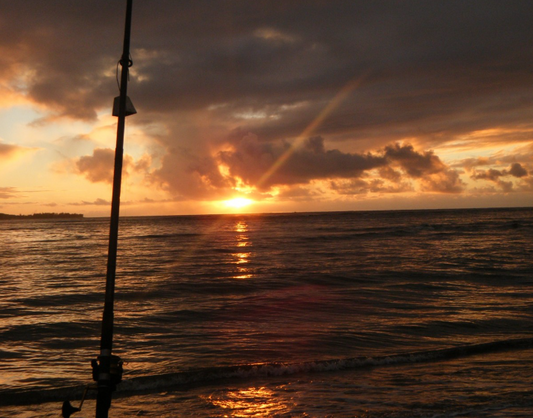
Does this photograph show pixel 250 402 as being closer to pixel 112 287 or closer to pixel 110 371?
pixel 110 371

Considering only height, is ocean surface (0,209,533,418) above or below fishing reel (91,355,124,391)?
below

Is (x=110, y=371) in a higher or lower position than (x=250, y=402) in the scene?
higher

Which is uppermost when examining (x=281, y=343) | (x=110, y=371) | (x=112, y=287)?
(x=112, y=287)

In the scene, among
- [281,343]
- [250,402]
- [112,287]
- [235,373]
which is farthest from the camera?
[281,343]

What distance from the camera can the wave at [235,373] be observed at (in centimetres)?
993

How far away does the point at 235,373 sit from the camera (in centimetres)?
1118

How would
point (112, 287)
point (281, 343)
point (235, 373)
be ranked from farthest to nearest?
1. point (281, 343)
2. point (235, 373)
3. point (112, 287)

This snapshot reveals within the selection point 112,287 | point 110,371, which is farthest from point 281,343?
point 112,287

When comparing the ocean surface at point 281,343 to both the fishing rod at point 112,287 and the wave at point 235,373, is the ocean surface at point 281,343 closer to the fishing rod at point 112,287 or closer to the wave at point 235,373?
the wave at point 235,373

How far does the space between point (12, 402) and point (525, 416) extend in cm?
936

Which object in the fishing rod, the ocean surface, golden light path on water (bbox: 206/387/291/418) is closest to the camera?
the fishing rod

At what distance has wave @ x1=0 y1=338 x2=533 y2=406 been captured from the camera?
9.93 metres

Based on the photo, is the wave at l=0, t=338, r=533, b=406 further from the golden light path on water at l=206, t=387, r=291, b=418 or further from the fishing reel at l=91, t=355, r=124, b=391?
the fishing reel at l=91, t=355, r=124, b=391

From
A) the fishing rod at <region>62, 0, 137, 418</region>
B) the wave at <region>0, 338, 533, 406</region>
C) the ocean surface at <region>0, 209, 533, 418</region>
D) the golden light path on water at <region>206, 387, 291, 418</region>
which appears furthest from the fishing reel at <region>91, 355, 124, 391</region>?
the wave at <region>0, 338, 533, 406</region>
